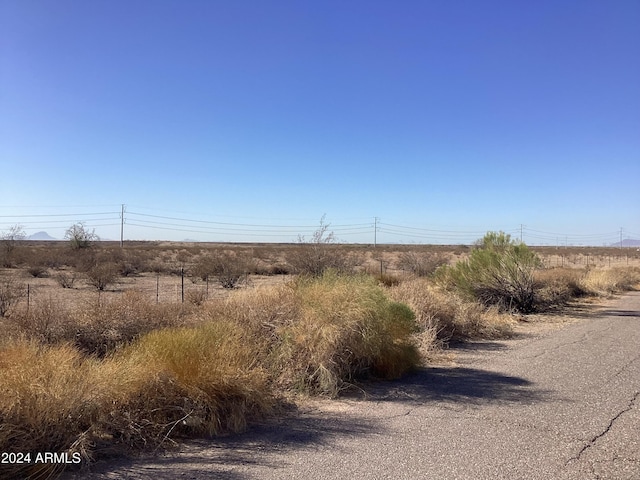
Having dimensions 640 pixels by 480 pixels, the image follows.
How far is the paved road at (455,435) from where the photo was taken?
489cm

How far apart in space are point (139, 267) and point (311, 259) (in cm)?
2055

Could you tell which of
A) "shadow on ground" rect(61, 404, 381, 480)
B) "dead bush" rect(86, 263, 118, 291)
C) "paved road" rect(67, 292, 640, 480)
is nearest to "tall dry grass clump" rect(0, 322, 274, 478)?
"shadow on ground" rect(61, 404, 381, 480)

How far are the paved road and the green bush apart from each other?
980 centimetres

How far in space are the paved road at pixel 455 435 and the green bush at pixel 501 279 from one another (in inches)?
386

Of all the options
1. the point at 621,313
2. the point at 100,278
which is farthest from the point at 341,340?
the point at 100,278

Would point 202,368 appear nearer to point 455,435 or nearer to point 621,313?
point 455,435

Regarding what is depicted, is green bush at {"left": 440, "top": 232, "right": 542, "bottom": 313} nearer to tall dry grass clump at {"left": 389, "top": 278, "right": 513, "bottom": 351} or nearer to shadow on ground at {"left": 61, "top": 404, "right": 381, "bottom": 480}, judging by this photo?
tall dry grass clump at {"left": 389, "top": 278, "right": 513, "bottom": 351}

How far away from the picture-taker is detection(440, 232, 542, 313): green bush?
1938cm

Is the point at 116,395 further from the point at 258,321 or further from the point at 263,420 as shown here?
the point at 258,321

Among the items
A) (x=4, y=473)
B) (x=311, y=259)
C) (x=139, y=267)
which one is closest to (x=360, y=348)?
(x=4, y=473)

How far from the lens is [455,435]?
19.4 ft

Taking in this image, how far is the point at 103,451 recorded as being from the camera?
516 centimetres

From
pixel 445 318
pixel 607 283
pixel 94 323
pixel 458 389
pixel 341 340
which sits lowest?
pixel 458 389

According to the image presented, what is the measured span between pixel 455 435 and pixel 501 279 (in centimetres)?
1471
